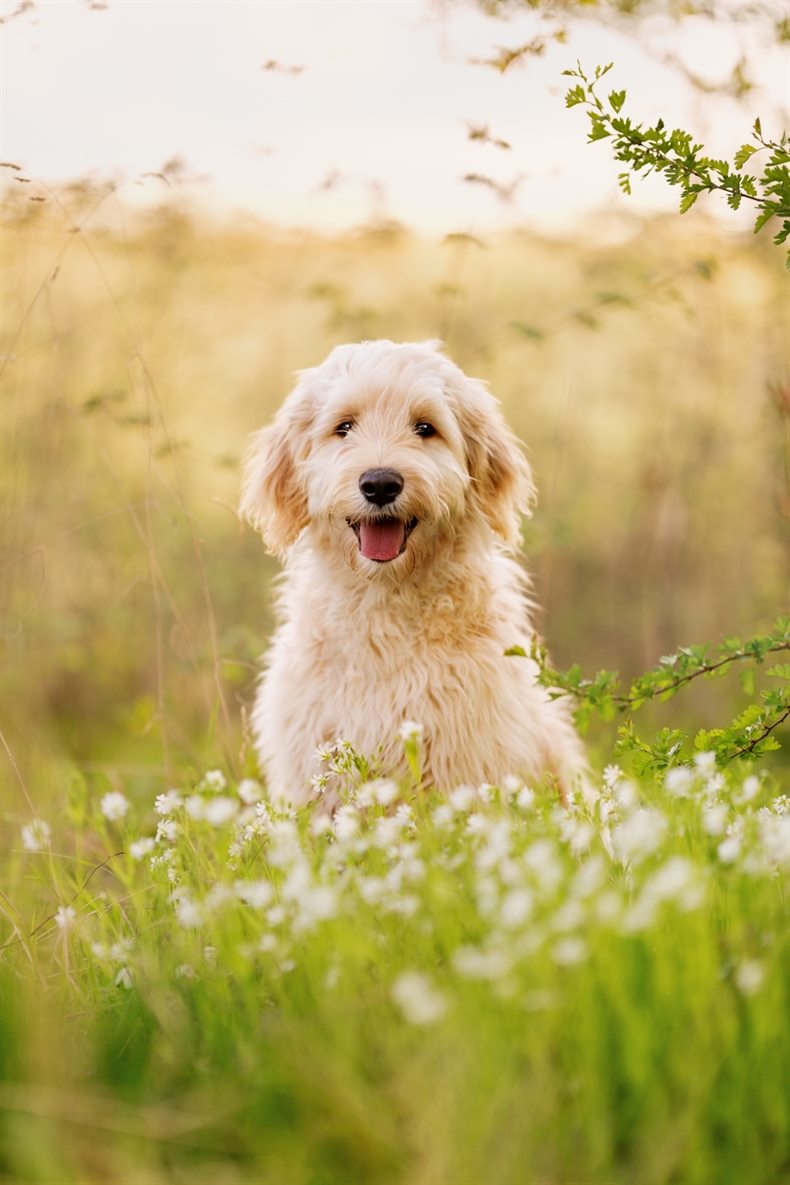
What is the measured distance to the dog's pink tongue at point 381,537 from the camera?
3.78 metres

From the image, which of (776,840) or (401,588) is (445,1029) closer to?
(776,840)

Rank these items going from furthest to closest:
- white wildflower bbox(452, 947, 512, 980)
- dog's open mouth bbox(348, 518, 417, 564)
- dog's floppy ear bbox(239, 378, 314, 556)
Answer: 1. dog's floppy ear bbox(239, 378, 314, 556)
2. dog's open mouth bbox(348, 518, 417, 564)
3. white wildflower bbox(452, 947, 512, 980)

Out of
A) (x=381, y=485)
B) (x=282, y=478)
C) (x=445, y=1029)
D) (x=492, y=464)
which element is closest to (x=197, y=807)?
(x=445, y=1029)

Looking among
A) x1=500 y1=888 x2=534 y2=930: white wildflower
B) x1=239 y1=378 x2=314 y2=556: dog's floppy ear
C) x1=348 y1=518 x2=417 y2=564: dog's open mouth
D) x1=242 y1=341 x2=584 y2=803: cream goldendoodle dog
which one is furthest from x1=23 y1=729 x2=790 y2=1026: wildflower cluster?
x1=239 y1=378 x2=314 y2=556: dog's floppy ear

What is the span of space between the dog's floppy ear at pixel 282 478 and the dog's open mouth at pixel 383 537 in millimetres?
439

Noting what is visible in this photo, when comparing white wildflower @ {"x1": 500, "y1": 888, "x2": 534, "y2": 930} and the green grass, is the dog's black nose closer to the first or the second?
the green grass

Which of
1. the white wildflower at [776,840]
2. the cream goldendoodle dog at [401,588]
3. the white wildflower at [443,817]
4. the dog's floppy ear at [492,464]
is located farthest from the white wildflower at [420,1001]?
the dog's floppy ear at [492,464]

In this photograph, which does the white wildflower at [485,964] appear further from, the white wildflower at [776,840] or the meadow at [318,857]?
the white wildflower at [776,840]

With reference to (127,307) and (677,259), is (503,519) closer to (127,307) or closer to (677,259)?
(127,307)

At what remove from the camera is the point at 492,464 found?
4254 millimetres

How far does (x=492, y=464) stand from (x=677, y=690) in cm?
141

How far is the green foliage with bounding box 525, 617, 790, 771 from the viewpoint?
294 cm

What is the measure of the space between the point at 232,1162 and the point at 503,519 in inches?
101

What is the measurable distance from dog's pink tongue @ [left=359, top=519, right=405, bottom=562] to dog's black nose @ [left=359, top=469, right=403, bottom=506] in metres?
0.10
